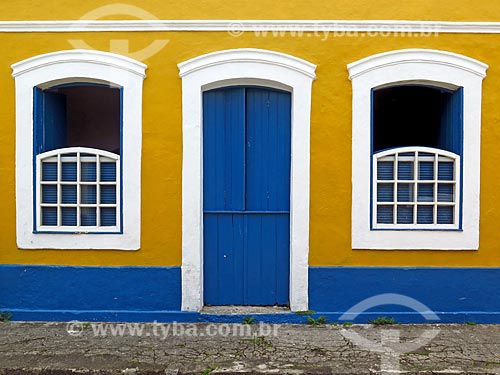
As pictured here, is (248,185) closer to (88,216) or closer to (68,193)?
(88,216)

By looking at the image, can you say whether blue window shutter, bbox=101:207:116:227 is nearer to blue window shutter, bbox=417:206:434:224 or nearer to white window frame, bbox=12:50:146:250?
white window frame, bbox=12:50:146:250

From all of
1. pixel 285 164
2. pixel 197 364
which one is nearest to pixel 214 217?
pixel 285 164

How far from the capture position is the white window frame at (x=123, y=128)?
534 cm

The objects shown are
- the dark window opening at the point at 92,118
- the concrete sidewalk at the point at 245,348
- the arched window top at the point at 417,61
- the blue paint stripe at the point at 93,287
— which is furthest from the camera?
the dark window opening at the point at 92,118

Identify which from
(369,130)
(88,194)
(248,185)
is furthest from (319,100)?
(88,194)

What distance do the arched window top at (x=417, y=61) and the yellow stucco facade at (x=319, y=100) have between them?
0.10 metres

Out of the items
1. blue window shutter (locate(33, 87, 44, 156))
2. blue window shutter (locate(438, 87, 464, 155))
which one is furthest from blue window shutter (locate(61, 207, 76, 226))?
blue window shutter (locate(438, 87, 464, 155))

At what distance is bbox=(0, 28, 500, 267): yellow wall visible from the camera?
210 inches

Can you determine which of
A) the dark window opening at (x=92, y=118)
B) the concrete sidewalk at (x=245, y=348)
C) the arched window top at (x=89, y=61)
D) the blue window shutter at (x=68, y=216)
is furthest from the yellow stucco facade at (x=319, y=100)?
the dark window opening at (x=92, y=118)

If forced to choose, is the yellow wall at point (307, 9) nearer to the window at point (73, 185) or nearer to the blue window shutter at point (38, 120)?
the blue window shutter at point (38, 120)

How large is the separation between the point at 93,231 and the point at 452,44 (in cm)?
459

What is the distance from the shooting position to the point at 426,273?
211 inches

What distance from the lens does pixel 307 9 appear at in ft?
17.6

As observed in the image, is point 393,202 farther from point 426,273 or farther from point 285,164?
point 285,164
